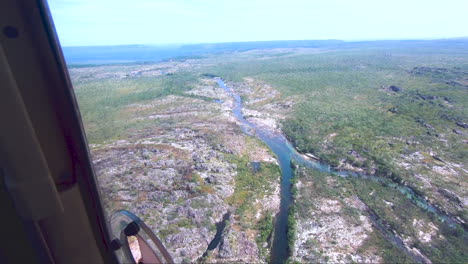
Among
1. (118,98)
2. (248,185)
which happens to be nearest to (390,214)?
(248,185)

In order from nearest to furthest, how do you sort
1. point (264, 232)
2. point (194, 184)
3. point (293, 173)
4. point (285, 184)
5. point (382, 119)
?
point (264, 232), point (194, 184), point (285, 184), point (293, 173), point (382, 119)

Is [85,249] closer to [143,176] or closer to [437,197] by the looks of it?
[143,176]

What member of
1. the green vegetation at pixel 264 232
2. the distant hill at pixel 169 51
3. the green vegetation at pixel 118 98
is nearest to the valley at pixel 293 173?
the green vegetation at pixel 264 232

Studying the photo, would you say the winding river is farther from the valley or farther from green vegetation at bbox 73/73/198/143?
green vegetation at bbox 73/73/198/143

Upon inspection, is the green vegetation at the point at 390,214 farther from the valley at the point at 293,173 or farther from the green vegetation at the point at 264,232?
the green vegetation at the point at 264,232

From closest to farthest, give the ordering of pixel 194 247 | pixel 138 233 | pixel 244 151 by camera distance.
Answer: pixel 138 233
pixel 194 247
pixel 244 151

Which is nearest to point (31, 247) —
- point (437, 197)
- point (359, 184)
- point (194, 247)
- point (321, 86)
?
point (194, 247)

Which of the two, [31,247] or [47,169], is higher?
[47,169]

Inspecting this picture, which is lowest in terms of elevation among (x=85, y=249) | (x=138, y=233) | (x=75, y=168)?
(x=138, y=233)

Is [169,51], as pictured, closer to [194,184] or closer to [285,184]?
[194,184]
